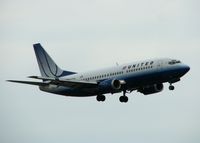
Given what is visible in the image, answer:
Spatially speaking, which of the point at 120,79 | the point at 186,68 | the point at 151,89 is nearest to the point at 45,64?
the point at 151,89

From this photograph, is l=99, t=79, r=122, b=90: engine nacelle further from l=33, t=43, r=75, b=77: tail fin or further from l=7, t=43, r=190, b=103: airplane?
l=33, t=43, r=75, b=77: tail fin

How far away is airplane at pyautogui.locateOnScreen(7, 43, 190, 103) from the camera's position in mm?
95188

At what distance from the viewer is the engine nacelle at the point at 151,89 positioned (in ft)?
334

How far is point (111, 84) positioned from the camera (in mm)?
97812

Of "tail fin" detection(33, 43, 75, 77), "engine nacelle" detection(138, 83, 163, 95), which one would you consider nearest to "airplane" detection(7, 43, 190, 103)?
"engine nacelle" detection(138, 83, 163, 95)

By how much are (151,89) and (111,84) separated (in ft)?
23.0

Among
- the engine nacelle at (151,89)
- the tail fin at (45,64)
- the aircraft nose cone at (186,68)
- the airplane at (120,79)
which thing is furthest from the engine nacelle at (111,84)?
the tail fin at (45,64)

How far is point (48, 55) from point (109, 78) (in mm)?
18649

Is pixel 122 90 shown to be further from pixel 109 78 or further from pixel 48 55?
pixel 48 55

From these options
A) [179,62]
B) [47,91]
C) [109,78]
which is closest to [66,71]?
[47,91]

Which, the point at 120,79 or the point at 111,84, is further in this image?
the point at 111,84

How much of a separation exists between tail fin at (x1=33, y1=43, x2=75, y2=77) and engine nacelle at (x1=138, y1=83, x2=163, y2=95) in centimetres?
1523

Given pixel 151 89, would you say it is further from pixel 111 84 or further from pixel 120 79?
pixel 111 84

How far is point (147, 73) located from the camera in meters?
95.2
